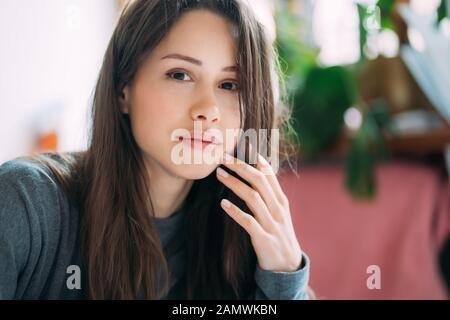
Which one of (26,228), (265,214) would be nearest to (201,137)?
(265,214)

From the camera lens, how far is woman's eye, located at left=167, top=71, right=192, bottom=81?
665 mm

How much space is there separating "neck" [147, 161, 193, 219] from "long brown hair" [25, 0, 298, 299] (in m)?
0.02

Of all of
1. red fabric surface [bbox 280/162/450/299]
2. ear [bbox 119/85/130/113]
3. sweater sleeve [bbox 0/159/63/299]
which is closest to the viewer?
sweater sleeve [bbox 0/159/63/299]

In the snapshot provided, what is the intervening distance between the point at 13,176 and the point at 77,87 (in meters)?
0.28

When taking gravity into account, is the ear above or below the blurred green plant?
below

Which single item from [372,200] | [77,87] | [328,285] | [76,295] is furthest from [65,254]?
[372,200]

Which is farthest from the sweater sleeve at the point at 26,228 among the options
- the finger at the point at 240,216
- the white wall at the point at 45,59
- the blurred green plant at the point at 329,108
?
the blurred green plant at the point at 329,108

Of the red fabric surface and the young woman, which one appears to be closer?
the young woman

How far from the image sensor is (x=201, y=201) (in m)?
0.83

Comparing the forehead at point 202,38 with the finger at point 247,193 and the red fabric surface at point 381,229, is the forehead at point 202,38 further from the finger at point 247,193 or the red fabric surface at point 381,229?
the red fabric surface at point 381,229

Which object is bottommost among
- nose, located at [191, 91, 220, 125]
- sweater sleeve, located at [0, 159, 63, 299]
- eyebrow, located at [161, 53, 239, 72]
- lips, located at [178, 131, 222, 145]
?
sweater sleeve, located at [0, 159, 63, 299]

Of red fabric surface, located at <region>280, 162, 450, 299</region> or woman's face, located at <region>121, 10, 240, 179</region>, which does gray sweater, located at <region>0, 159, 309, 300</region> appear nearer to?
woman's face, located at <region>121, 10, 240, 179</region>

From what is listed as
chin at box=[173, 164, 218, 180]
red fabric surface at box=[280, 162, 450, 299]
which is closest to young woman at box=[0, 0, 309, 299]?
chin at box=[173, 164, 218, 180]
